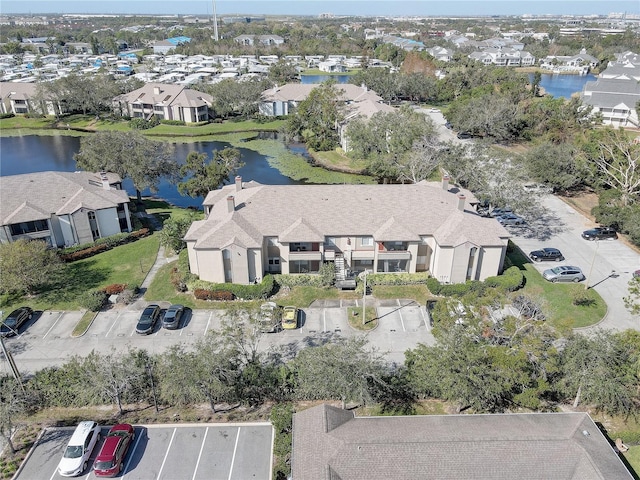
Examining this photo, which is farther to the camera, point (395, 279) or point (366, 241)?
point (366, 241)

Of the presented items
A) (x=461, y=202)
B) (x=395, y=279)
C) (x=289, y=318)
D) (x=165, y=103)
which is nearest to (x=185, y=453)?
(x=289, y=318)

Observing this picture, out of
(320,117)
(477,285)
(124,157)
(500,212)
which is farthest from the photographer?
(320,117)

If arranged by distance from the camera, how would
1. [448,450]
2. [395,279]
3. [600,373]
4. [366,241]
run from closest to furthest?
1. [448,450]
2. [600,373]
3. [395,279]
4. [366,241]

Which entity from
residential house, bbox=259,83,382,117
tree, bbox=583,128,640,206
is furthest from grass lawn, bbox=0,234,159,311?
residential house, bbox=259,83,382,117

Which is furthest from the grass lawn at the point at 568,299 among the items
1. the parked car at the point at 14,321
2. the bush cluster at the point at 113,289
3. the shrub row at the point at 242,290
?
the parked car at the point at 14,321

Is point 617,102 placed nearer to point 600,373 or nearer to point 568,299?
point 568,299

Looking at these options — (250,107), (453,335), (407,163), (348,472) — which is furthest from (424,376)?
(250,107)

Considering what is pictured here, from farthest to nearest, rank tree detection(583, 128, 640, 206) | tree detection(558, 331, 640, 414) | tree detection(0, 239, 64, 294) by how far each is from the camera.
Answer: tree detection(583, 128, 640, 206) < tree detection(0, 239, 64, 294) < tree detection(558, 331, 640, 414)

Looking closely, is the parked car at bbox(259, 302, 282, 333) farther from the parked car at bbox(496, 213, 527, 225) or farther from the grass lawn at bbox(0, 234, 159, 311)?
the parked car at bbox(496, 213, 527, 225)
